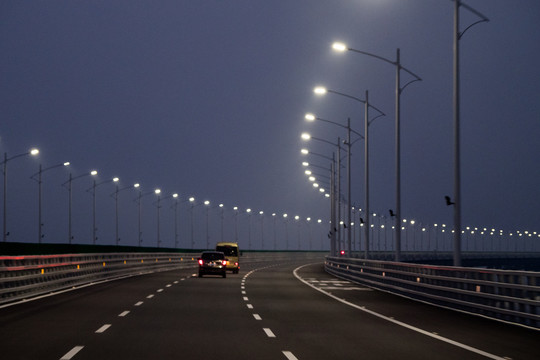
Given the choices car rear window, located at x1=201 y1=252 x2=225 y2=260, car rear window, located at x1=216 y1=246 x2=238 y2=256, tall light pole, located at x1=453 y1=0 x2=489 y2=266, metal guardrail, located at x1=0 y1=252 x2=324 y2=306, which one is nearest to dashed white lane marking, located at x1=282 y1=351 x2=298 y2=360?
metal guardrail, located at x1=0 y1=252 x2=324 y2=306

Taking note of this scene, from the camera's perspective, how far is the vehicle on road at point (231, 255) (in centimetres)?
5806

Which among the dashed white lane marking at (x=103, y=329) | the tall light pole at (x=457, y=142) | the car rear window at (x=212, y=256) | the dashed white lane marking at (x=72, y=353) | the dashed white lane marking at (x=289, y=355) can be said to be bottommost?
the car rear window at (x=212, y=256)

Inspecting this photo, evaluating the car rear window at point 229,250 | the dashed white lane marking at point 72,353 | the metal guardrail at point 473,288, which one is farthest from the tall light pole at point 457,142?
the car rear window at point 229,250

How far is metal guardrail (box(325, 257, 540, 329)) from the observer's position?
63.7 feet

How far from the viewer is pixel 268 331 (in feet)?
57.9

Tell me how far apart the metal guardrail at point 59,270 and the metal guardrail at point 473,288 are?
11706 millimetres

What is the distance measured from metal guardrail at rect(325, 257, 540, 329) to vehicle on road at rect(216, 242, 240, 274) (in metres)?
22.4

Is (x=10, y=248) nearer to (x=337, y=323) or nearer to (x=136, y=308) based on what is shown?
(x=136, y=308)

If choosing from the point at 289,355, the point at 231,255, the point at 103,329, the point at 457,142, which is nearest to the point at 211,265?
the point at 231,255

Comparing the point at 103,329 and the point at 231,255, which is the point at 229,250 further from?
the point at 103,329

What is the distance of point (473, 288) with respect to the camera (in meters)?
23.4

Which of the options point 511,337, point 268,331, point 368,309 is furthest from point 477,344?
point 368,309

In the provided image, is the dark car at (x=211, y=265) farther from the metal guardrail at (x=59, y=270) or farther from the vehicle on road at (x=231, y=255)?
the vehicle on road at (x=231, y=255)

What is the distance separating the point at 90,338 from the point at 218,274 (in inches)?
1305
